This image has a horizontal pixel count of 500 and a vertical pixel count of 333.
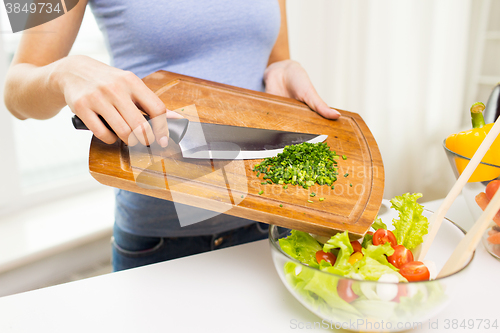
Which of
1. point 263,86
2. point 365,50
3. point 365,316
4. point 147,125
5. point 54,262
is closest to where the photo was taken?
point 365,316

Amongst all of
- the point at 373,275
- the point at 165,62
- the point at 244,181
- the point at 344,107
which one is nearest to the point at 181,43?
the point at 165,62

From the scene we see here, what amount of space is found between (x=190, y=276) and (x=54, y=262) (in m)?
1.13

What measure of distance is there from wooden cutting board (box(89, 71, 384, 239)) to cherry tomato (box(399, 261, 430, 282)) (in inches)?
3.2

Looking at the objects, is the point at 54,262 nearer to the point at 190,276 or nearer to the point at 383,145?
the point at 190,276

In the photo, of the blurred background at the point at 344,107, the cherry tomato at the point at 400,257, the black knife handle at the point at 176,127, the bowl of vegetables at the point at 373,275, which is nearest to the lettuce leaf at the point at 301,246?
the bowl of vegetables at the point at 373,275

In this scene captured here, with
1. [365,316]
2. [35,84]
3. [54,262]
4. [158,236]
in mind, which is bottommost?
[54,262]

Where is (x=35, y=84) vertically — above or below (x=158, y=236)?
above

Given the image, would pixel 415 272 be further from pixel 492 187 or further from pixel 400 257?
pixel 492 187

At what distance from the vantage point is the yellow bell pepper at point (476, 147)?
65cm

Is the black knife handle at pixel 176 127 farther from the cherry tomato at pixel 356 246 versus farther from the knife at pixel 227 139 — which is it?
the cherry tomato at pixel 356 246

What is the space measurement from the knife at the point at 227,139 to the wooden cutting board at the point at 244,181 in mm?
17

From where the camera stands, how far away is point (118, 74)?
62cm

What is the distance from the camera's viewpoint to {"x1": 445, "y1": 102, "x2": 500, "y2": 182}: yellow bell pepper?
646 mm

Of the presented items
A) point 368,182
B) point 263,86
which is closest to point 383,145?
point 263,86
